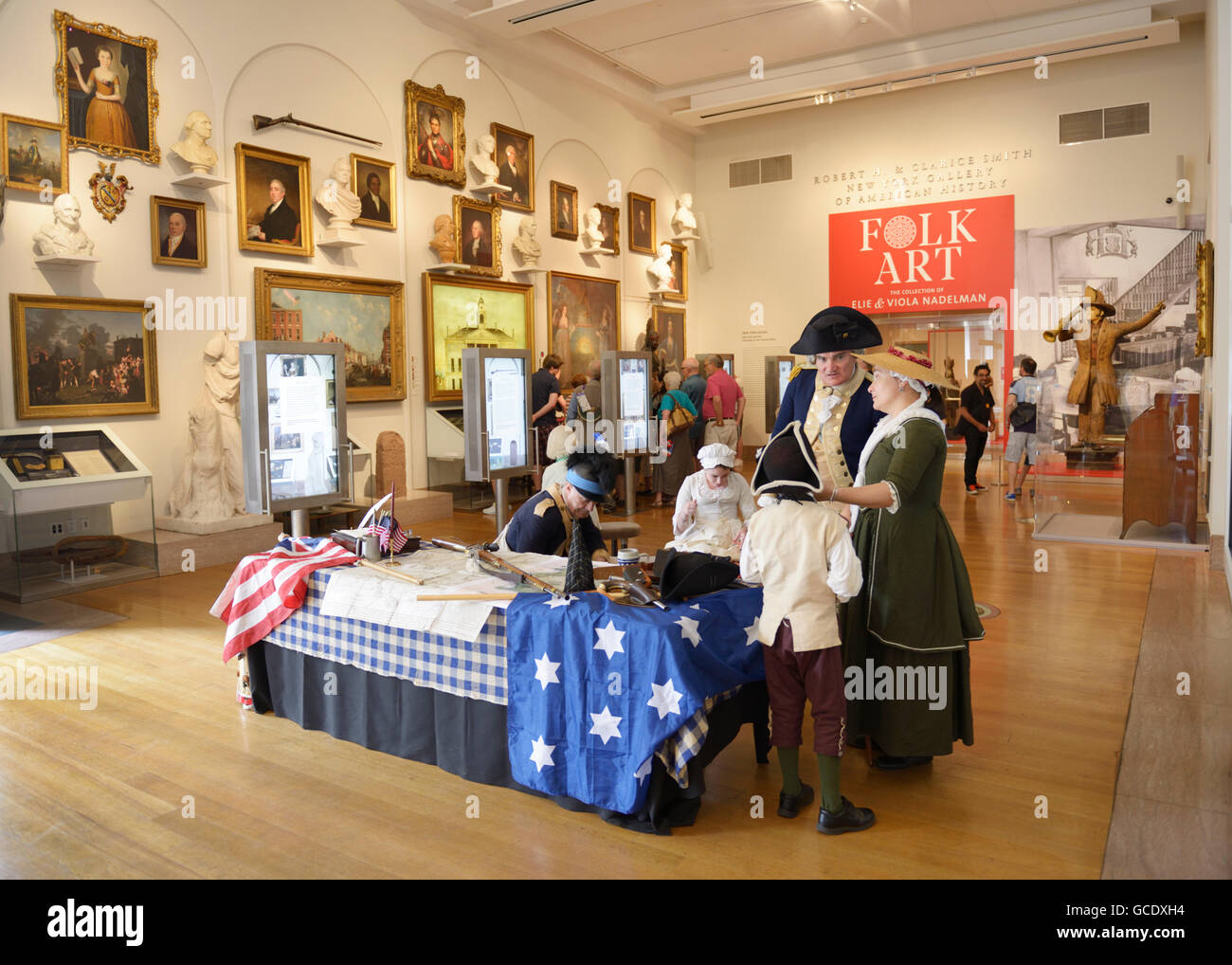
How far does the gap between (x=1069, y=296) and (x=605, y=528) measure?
490 inches

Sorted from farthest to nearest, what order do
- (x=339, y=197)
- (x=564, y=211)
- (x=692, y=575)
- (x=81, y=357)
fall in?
(x=564, y=211) < (x=339, y=197) < (x=81, y=357) < (x=692, y=575)

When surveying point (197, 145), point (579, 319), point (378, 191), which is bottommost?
point (579, 319)

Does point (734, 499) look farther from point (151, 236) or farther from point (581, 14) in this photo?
point (581, 14)

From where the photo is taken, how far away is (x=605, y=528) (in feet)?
20.2

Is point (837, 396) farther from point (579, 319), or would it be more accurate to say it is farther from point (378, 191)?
point (579, 319)

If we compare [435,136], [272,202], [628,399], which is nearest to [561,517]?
[628,399]

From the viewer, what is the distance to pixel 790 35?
47.3ft

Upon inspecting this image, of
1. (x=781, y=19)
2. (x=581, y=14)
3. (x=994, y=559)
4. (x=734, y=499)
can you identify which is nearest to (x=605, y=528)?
(x=734, y=499)

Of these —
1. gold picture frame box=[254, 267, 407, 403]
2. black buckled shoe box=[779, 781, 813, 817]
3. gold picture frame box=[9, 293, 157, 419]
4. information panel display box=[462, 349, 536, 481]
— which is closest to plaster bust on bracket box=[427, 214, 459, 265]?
gold picture frame box=[254, 267, 407, 403]

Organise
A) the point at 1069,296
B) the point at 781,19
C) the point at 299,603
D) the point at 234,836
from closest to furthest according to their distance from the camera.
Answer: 1. the point at 234,836
2. the point at 299,603
3. the point at 781,19
4. the point at 1069,296

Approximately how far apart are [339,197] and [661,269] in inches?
301

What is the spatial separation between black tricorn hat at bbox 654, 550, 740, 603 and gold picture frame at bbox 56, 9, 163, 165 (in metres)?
7.52

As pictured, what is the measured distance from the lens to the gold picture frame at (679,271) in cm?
1788

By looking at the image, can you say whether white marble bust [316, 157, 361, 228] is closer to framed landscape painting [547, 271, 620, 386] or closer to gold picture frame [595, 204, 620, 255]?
framed landscape painting [547, 271, 620, 386]
